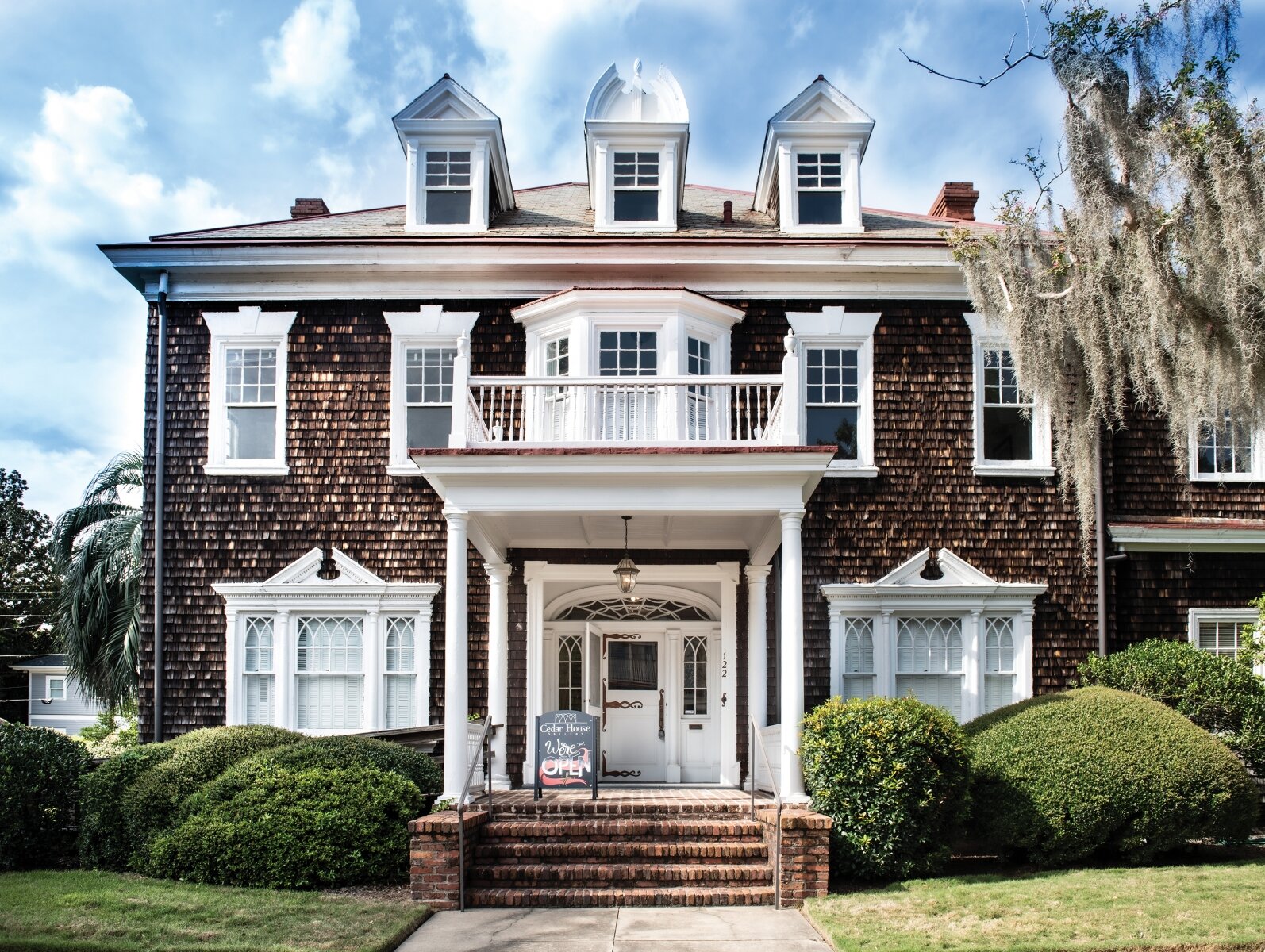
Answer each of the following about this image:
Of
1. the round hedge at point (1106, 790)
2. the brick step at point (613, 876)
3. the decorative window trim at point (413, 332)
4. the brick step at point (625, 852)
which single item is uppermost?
the decorative window trim at point (413, 332)

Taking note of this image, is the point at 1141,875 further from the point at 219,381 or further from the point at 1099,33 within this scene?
the point at 219,381

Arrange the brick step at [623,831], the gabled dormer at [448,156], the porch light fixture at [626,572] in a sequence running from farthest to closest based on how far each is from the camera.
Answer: the gabled dormer at [448,156]
the porch light fixture at [626,572]
the brick step at [623,831]

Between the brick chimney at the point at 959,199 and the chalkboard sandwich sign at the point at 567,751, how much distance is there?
951 centimetres

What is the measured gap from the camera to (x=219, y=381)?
44.8ft

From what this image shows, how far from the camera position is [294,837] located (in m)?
9.32

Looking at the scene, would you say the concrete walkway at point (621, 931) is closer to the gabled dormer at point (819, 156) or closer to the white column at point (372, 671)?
the white column at point (372, 671)

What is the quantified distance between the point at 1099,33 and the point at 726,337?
5.20m

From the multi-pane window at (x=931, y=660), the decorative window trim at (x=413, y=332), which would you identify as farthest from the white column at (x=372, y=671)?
the multi-pane window at (x=931, y=660)

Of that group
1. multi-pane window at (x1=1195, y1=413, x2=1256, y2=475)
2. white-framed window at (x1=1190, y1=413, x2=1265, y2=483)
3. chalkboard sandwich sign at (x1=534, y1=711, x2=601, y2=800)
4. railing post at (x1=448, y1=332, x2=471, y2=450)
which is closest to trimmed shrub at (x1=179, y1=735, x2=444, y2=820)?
chalkboard sandwich sign at (x1=534, y1=711, x2=601, y2=800)

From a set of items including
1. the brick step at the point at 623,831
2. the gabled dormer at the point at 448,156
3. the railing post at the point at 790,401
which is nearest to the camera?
the brick step at the point at 623,831

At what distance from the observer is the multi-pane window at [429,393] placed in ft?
44.7

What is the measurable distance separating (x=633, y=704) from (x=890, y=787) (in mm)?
4914

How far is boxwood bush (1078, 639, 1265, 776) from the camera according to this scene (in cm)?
1193

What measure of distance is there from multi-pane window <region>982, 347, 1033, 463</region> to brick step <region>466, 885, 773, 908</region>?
6.92 metres
